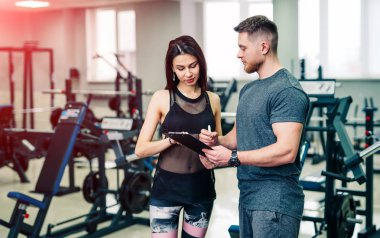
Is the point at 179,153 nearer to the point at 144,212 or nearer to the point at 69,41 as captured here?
the point at 144,212

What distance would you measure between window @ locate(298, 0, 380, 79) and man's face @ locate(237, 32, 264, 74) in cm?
759

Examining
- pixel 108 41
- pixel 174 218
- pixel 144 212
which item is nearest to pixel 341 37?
pixel 108 41

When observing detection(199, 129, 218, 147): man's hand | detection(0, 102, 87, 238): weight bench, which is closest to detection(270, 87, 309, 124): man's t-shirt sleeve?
detection(199, 129, 218, 147): man's hand

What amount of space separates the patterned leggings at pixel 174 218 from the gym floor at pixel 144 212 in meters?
2.13

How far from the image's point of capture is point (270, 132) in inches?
73.0

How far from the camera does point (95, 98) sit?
11391mm

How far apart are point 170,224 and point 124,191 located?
7.52 feet

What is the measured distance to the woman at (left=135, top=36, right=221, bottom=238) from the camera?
2178 millimetres

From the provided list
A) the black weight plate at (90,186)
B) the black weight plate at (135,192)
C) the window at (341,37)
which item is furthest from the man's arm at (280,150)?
the window at (341,37)

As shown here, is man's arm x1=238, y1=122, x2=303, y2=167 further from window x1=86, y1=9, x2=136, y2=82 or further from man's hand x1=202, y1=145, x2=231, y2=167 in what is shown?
window x1=86, y1=9, x2=136, y2=82

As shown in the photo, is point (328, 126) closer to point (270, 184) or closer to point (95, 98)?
point (270, 184)

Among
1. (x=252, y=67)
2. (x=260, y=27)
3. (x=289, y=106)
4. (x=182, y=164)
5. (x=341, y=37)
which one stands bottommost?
(x=182, y=164)

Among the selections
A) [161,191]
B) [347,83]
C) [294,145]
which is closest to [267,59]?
[294,145]

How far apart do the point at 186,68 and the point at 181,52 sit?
0.23 ft
